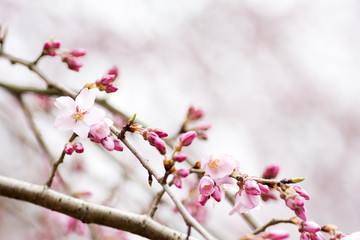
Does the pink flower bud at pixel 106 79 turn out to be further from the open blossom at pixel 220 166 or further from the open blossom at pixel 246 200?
the open blossom at pixel 246 200

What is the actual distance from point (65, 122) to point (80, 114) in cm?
8

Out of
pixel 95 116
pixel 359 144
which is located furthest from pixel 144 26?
pixel 95 116

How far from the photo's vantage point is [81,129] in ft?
4.09

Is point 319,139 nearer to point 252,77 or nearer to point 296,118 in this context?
point 296,118

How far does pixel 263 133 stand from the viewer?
7504 millimetres

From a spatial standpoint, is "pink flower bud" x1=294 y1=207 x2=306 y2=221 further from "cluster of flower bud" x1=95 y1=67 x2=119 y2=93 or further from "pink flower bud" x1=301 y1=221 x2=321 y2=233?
"cluster of flower bud" x1=95 y1=67 x2=119 y2=93

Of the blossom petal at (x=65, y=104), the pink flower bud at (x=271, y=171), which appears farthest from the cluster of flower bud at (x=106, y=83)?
the pink flower bud at (x=271, y=171)

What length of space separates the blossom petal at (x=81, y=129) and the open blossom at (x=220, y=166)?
383mm

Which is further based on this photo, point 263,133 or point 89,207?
point 263,133

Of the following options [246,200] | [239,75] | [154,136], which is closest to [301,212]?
[246,200]

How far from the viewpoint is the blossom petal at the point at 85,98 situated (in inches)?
53.0

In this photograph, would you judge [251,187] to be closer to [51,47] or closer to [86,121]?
[86,121]

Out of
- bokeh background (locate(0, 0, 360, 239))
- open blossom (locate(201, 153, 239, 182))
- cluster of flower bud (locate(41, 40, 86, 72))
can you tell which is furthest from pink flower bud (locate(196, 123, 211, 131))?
bokeh background (locate(0, 0, 360, 239))

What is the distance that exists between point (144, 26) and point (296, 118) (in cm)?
321
